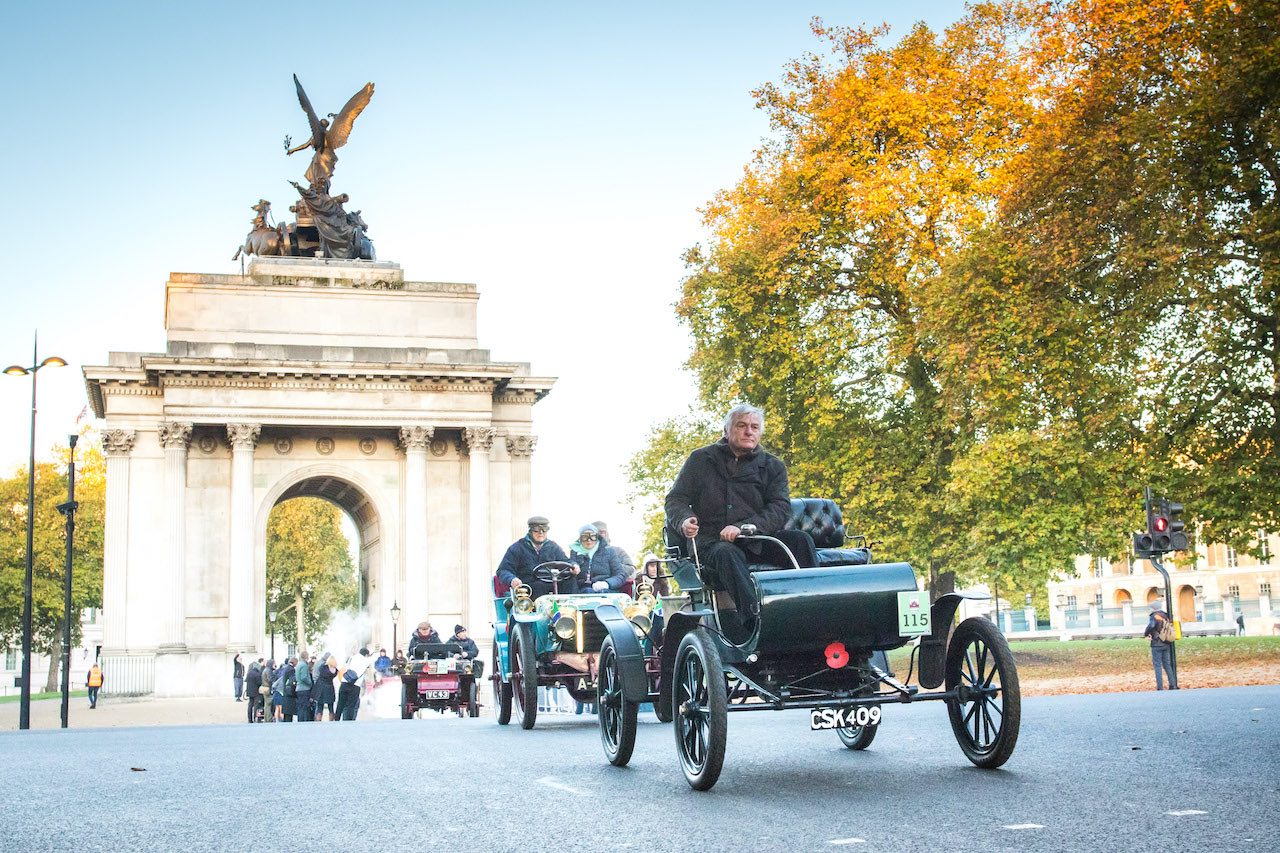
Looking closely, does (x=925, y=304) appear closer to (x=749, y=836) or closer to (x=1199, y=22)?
(x=1199, y=22)

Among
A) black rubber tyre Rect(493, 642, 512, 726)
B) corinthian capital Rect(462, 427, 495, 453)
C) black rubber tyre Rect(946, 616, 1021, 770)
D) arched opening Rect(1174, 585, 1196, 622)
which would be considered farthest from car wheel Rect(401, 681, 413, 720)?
arched opening Rect(1174, 585, 1196, 622)

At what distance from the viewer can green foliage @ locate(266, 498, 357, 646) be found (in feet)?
258

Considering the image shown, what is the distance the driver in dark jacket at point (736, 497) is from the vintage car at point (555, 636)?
5921mm

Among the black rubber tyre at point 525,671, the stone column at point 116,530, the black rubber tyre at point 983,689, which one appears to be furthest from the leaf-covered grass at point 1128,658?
the black rubber tyre at point 983,689

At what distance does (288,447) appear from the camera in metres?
42.6

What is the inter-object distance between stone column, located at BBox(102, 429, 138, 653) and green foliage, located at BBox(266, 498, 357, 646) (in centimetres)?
3244

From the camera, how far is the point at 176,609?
1580 inches

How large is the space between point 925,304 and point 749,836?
88.1 feet

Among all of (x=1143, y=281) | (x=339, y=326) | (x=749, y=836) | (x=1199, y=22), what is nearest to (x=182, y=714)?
(x=339, y=326)

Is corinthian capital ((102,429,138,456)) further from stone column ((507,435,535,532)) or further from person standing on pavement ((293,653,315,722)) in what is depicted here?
person standing on pavement ((293,653,315,722))

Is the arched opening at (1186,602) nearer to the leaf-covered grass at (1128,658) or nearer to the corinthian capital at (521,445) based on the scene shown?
the leaf-covered grass at (1128,658)

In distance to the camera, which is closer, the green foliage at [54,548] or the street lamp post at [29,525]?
the street lamp post at [29,525]

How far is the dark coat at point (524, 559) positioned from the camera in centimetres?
1605

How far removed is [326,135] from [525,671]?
34.8m
